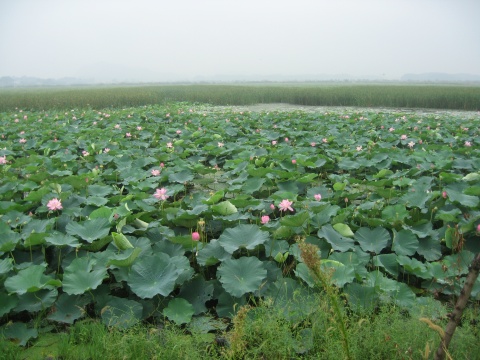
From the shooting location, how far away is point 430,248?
2.29 m

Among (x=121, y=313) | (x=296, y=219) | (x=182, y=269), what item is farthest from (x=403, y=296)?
(x=121, y=313)

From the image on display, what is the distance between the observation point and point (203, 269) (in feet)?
7.13

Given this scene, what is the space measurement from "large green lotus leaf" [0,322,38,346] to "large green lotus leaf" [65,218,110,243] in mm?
600

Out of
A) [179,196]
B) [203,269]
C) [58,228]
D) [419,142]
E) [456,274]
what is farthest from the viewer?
[419,142]

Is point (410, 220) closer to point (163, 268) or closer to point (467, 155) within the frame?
point (163, 268)

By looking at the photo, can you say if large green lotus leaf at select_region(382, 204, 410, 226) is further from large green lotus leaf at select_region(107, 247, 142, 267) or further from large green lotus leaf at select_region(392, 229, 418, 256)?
large green lotus leaf at select_region(107, 247, 142, 267)

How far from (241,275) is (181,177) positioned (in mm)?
1867

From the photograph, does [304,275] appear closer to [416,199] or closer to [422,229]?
[422,229]

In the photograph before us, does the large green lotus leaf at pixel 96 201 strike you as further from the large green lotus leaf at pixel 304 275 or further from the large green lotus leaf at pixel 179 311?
the large green lotus leaf at pixel 304 275

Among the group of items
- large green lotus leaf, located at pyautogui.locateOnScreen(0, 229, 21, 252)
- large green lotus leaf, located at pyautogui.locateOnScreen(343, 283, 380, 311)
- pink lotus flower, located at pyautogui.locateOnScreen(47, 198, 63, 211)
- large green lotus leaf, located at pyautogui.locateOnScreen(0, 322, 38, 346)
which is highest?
pink lotus flower, located at pyautogui.locateOnScreen(47, 198, 63, 211)

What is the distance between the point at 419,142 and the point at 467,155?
3.49ft

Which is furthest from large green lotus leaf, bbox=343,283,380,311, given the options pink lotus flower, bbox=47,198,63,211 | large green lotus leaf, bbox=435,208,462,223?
pink lotus flower, bbox=47,198,63,211

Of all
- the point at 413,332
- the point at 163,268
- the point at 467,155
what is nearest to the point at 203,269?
the point at 163,268

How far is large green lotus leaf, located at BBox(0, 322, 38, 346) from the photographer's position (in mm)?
1635
